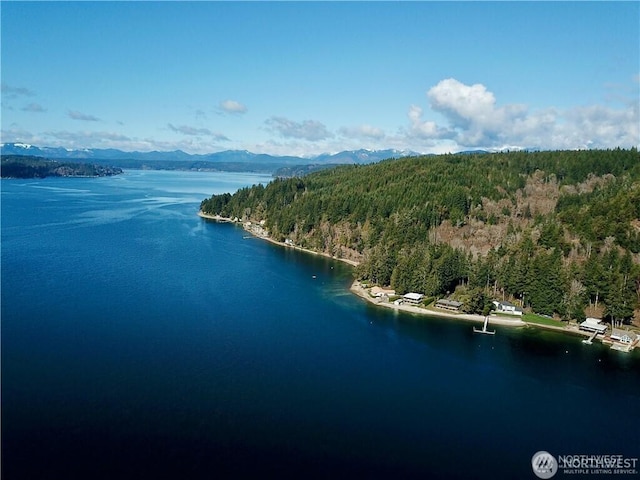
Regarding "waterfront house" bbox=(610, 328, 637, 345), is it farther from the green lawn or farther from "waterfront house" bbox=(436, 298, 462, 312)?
"waterfront house" bbox=(436, 298, 462, 312)

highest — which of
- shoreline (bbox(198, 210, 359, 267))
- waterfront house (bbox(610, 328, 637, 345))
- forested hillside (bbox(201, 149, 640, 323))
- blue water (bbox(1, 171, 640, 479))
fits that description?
forested hillside (bbox(201, 149, 640, 323))

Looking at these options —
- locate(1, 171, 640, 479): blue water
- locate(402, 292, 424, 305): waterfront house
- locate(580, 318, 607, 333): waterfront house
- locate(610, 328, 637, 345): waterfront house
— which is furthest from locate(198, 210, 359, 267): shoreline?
locate(610, 328, 637, 345): waterfront house

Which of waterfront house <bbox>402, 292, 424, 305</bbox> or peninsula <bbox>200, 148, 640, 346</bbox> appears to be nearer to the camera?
peninsula <bbox>200, 148, 640, 346</bbox>

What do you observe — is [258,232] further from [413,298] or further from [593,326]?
[593,326]

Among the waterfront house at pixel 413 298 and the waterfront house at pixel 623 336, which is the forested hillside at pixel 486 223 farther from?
the waterfront house at pixel 623 336

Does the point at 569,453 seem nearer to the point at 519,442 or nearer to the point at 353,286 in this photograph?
the point at 519,442

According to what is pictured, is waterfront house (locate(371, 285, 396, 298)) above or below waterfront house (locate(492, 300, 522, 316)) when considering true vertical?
below

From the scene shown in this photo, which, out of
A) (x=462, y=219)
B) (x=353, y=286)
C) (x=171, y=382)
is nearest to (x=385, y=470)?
(x=171, y=382)
